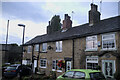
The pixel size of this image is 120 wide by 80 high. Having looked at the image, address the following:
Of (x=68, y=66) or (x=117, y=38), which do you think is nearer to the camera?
(x=117, y=38)

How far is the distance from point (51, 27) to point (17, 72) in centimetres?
1224

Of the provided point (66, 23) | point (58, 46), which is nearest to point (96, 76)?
point (58, 46)

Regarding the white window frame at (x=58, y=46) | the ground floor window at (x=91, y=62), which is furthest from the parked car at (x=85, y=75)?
the white window frame at (x=58, y=46)

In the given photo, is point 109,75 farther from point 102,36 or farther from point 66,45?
point 66,45

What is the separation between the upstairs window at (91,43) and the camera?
13602 mm

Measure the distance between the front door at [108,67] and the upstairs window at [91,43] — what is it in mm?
2077

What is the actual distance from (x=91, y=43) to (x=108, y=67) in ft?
10.8

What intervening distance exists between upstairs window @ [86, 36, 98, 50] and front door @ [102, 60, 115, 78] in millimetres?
2077

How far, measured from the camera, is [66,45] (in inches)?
665

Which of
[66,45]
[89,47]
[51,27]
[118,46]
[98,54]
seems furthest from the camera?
[51,27]

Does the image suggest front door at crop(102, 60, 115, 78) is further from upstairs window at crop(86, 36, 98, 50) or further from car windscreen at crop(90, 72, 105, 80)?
car windscreen at crop(90, 72, 105, 80)

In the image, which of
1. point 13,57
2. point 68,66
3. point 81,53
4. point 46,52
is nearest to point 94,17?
point 81,53

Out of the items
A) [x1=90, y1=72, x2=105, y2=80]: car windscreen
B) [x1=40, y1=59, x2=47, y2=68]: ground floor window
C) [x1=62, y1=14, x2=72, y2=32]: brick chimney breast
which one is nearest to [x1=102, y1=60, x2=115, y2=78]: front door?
[x1=90, y1=72, x2=105, y2=80]: car windscreen

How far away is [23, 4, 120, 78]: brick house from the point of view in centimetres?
1188
